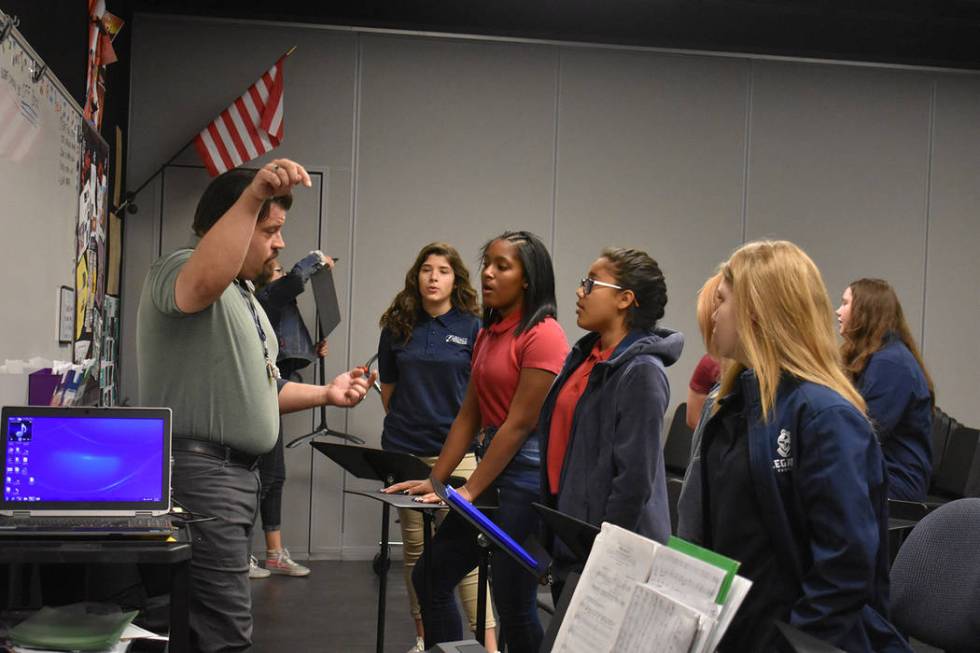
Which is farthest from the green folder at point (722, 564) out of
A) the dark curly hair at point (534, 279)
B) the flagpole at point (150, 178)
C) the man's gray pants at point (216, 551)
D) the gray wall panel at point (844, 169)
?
the gray wall panel at point (844, 169)

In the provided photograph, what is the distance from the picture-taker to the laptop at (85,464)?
7.31 ft

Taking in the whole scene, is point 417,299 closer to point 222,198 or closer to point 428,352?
point 428,352

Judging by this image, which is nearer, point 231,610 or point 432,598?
point 231,610

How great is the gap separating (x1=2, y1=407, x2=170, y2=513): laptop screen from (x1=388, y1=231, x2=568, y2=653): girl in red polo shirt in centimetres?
90

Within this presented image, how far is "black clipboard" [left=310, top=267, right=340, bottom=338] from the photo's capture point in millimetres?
5734

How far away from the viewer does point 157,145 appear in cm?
592

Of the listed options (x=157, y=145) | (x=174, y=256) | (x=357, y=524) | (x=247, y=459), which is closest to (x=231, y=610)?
(x=247, y=459)

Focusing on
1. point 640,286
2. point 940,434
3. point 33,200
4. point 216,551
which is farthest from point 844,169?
point 216,551

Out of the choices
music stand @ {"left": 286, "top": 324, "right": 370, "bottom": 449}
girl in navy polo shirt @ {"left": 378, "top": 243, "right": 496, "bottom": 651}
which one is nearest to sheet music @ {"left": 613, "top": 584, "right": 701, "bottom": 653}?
girl in navy polo shirt @ {"left": 378, "top": 243, "right": 496, "bottom": 651}

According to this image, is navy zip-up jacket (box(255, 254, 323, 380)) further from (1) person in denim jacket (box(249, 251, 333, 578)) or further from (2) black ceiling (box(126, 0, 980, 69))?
(2) black ceiling (box(126, 0, 980, 69))

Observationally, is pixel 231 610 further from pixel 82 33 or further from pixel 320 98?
pixel 320 98

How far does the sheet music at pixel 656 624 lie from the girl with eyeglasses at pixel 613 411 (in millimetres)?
1153

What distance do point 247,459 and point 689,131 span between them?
4.65 meters

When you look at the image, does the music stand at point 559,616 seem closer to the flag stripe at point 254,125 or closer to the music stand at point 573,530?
the music stand at point 573,530
